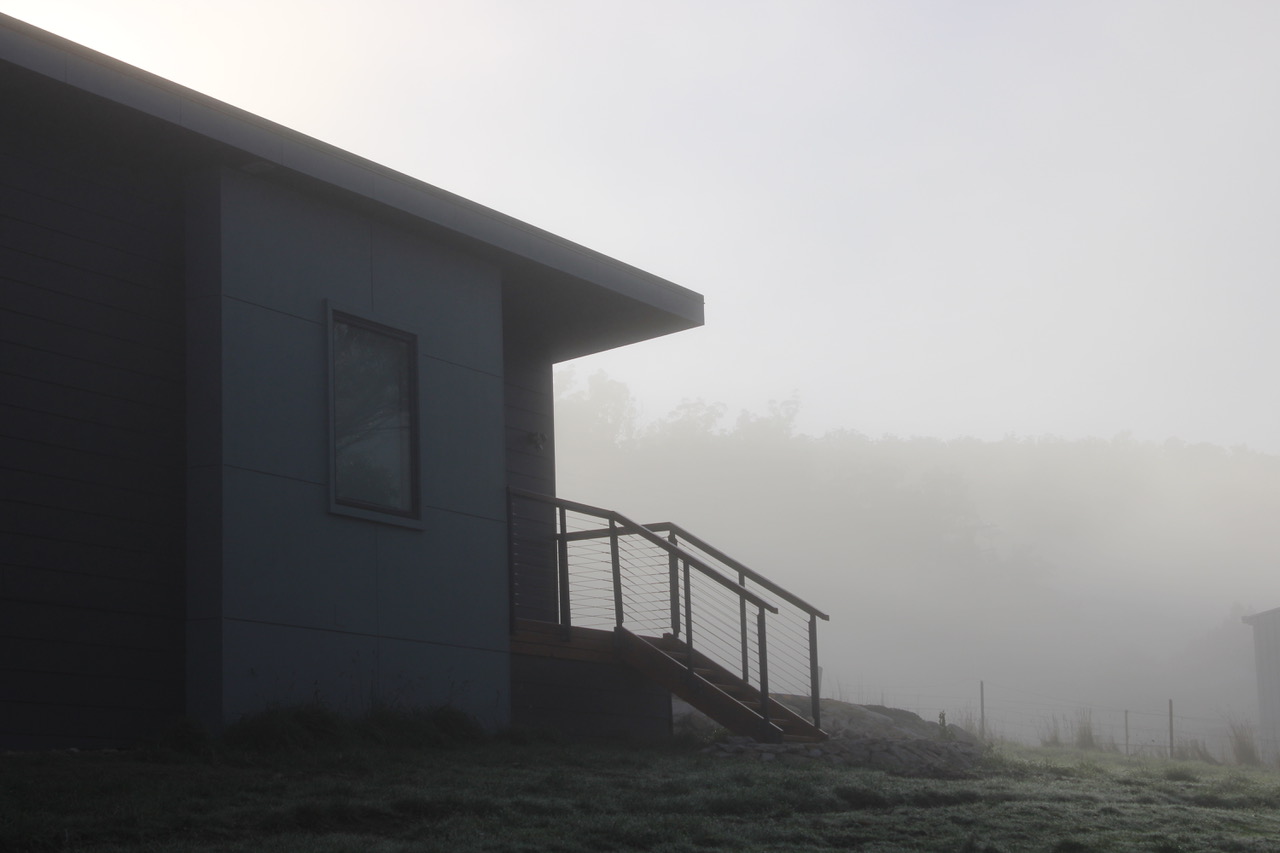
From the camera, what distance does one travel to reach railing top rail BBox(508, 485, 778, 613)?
11.1 m

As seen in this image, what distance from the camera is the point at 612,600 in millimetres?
11906

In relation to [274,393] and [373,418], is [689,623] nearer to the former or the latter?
[373,418]

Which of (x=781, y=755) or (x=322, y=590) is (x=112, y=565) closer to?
(x=322, y=590)

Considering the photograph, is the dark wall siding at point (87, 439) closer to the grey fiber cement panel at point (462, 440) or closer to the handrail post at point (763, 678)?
the grey fiber cement panel at point (462, 440)

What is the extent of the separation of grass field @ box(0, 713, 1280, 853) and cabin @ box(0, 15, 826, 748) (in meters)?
0.68

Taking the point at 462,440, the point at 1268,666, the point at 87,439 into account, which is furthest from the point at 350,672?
the point at 1268,666

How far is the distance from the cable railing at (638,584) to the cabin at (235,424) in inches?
25.9

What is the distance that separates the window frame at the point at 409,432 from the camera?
9.16m

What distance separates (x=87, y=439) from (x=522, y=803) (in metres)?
3.67

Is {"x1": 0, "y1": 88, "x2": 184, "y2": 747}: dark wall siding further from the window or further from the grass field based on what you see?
the window

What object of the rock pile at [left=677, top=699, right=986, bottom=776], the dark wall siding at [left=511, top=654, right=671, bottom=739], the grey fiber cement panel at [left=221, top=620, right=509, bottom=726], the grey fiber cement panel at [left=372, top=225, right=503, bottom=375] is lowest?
the rock pile at [left=677, top=699, right=986, bottom=776]

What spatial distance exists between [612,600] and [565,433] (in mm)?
44729

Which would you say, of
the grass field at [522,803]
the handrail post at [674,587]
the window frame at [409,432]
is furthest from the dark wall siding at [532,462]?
the grass field at [522,803]

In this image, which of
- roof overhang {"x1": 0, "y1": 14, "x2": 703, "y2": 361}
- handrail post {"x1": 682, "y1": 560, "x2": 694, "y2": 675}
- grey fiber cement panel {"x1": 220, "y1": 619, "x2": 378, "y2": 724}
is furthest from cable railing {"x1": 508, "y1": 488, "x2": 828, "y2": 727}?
grey fiber cement panel {"x1": 220, "y1": 619, "x2": 378, "y2": 724}
